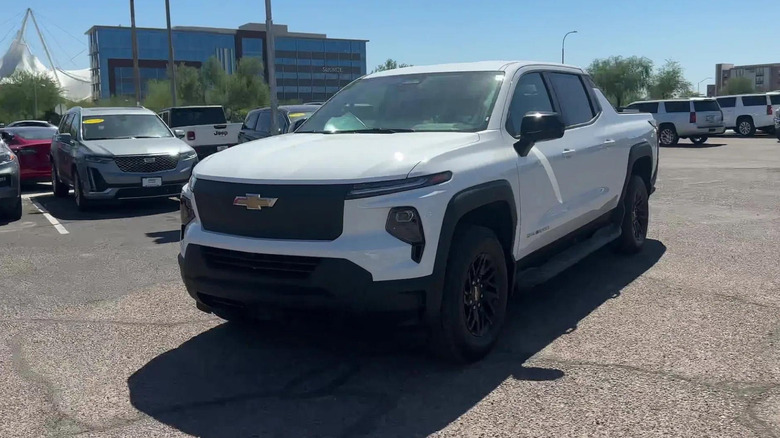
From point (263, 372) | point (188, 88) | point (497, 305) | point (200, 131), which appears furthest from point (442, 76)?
point (188, 88)

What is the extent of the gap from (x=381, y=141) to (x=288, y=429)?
6.14 ft

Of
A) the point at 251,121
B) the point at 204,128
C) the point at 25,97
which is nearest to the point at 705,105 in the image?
the point at 251,121

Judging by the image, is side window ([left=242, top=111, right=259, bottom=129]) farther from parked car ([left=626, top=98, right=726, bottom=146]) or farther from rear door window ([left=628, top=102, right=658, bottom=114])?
rear door window ([left=628, top=102, right=658, bottom=114])

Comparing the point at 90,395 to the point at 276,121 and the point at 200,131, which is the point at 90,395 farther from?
the point at 200,131

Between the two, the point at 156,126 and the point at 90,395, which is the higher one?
the point at 156,126

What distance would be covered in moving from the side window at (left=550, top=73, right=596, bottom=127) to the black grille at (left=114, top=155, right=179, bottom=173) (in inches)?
285

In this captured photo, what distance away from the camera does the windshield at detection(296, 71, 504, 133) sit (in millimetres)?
5238

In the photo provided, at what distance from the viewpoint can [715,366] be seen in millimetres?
4473

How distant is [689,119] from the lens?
91.4ft

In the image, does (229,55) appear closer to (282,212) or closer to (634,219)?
(634,219)

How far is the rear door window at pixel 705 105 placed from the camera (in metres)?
27.7

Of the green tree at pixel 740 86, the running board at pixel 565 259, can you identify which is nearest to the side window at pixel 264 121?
the running board at pixel 565 259

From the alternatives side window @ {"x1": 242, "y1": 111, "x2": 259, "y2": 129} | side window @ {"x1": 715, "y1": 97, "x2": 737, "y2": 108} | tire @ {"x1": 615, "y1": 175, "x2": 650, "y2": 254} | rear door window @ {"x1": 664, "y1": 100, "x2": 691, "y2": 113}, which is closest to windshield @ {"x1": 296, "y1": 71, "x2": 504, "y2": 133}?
tire @ {"x1": 615, "y1": 175, "x2": 650, "y2": 254}

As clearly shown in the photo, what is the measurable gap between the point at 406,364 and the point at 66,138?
34.5ft
